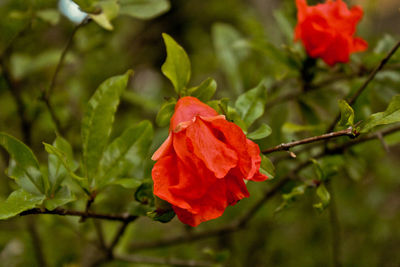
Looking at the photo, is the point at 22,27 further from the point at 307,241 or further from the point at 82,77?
the point at 307,241

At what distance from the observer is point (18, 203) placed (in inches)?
24.5

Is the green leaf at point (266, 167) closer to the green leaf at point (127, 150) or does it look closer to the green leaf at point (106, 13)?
the green leaf at point (127, 150)

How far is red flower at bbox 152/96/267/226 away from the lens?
1.82ft

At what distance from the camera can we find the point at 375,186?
1.99m

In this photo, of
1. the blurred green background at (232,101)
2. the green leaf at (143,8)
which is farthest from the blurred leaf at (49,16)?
the green leaf at (143,8)

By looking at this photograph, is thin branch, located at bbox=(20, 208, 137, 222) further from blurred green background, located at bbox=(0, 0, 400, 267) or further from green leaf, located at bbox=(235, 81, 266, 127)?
green leaf, located at bbox=(235, 81, 266, 127)

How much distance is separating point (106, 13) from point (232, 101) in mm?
681

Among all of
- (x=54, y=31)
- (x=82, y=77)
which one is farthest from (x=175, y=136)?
(x=54, y=31)

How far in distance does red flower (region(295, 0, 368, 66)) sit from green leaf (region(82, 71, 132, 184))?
42 cm

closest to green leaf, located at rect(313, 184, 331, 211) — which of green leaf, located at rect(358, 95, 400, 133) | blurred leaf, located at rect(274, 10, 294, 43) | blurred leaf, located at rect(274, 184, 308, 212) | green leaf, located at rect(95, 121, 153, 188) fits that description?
blurred leaf, located at rect(274, 184, 308, 212)

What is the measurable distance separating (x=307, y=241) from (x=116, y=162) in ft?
4.04

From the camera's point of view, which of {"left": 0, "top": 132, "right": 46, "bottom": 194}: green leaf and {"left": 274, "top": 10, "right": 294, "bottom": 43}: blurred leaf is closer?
{"left": 0, "top": 132, "right": 46, "bottom": 194}: green leaf

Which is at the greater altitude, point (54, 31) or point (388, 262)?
point (54, 31)

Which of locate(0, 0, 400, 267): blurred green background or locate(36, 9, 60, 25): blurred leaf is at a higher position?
locate(36, 9, 60, 25): blurred leaf
